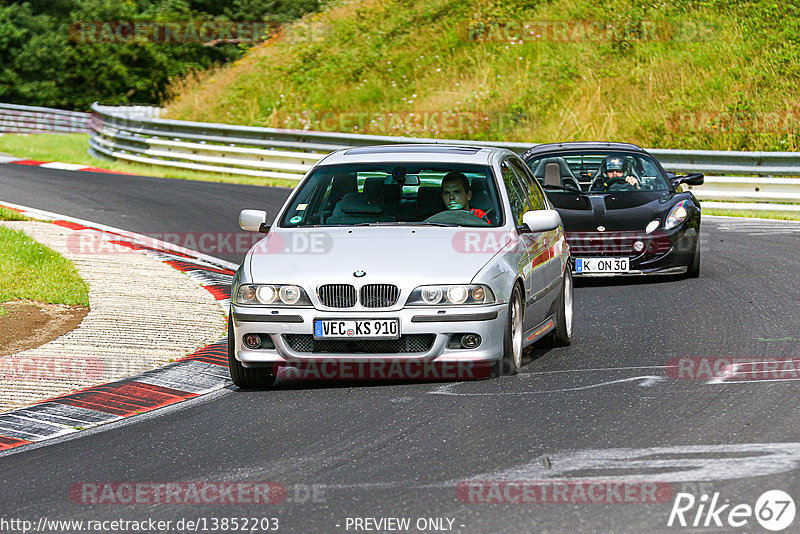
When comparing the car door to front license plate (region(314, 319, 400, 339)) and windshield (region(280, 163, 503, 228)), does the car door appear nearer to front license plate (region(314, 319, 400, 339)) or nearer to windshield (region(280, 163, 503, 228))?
windshield (region(280, 163, 503, 228))

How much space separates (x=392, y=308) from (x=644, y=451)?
2.20 meters

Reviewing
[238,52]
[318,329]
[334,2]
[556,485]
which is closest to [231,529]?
[556,485]

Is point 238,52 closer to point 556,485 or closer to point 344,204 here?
point 344,204

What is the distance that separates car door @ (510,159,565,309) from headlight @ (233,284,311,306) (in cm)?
203

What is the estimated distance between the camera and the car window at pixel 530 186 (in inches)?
394

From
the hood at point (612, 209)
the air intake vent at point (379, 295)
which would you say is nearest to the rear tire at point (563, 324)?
the air intake vent at point (379, 295)

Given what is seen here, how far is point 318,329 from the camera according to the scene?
310 inches

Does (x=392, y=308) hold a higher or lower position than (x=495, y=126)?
higher

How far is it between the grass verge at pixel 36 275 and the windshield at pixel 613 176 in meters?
5.27

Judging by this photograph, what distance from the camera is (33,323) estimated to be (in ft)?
34.5

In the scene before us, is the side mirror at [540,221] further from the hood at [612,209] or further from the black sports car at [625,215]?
the hood at [612,209]

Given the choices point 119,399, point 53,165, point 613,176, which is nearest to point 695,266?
point 613,176
